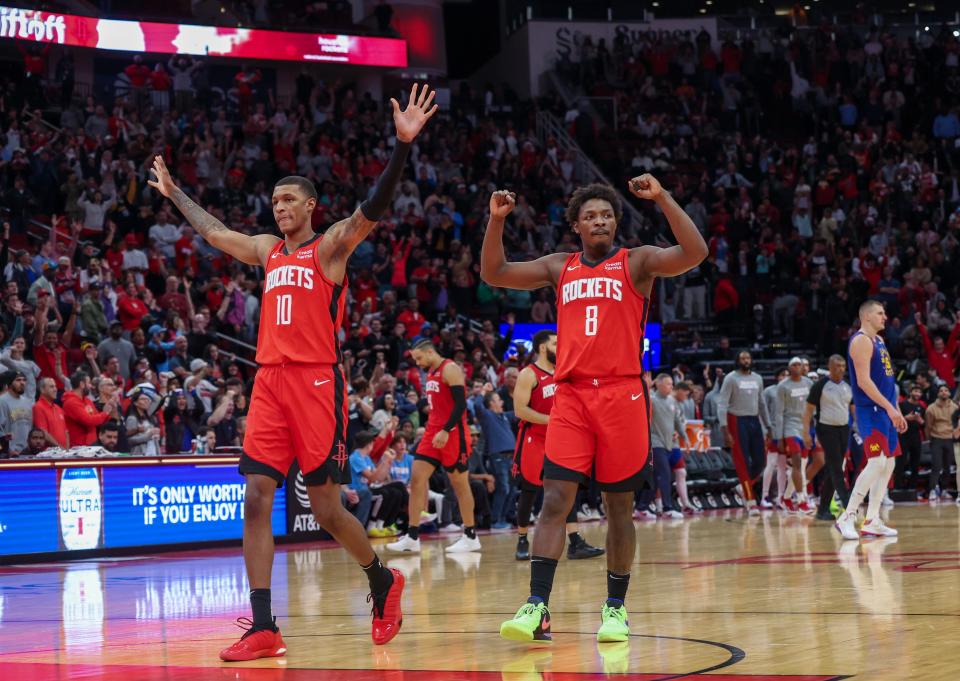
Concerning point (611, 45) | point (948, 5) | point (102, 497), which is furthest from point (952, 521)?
point (948, 5)

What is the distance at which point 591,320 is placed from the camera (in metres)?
6.68

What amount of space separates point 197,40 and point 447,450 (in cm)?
1754

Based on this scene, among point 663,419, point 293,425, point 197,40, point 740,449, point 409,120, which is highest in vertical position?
point 197,40

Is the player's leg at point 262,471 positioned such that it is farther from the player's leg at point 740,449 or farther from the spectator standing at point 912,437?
the spectator standing at point 912,437

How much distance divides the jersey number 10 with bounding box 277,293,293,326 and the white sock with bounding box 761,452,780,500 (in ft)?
42.5

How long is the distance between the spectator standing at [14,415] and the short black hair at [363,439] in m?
3.76

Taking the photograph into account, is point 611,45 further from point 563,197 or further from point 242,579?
point 242,579

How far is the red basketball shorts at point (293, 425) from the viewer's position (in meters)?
6.61

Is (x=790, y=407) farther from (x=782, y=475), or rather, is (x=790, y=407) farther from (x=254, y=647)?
(x=254, y=647)

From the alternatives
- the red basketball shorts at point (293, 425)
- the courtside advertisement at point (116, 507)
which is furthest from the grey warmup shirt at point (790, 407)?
the red basketball shorts at point (293, 425)

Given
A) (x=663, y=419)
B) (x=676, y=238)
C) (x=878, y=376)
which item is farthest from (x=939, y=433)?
(x=676, y=238)

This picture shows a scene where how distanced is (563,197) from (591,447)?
2180cm

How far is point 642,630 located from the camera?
6871 mm

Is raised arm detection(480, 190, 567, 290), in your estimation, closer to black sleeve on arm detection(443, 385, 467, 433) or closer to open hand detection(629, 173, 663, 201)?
open hand detection(629, 173, 663, 201)
